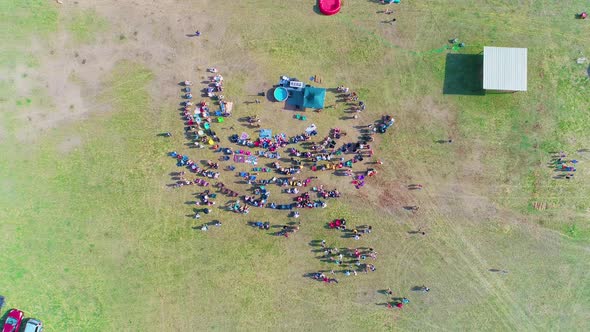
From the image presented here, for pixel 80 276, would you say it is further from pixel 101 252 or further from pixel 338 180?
pixel 338 180

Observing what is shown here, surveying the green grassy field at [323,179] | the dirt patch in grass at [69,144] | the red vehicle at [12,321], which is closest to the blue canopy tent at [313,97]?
the green grassy field at [323,179]

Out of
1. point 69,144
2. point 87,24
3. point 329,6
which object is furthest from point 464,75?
point 69,144

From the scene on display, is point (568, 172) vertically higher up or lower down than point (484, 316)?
higher up

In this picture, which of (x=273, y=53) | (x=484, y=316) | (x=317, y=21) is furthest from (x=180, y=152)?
(x=484, y=316)

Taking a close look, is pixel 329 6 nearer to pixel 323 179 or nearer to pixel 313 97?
pixel 313 97

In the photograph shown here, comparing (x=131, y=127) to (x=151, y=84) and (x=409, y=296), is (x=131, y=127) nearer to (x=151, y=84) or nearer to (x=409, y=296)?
(x=151, y=84)

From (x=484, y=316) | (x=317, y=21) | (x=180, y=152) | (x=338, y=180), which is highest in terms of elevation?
(x=317, y=21)
